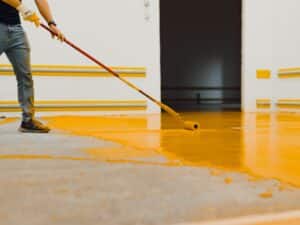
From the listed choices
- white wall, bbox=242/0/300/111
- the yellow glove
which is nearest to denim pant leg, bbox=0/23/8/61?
the yellow glove

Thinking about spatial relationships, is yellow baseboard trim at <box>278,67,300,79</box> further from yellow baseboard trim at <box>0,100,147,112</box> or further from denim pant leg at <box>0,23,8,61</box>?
denim pant leg at <box>0,23,8,61</box>

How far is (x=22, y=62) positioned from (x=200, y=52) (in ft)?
23.1

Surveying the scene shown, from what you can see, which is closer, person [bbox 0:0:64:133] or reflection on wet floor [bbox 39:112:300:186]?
reflection on wet floor [bbox 39:112:300:186]

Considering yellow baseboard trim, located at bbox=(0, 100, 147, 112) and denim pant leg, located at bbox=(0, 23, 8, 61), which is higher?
denim pant leg, located at bbox=(0, 23, 8, 61)

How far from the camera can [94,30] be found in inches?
190

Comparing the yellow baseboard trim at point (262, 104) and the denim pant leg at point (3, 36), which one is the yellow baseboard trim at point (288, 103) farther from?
the denim pant leg at point (3, 36)

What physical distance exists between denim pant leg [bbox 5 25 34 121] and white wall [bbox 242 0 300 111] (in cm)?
352

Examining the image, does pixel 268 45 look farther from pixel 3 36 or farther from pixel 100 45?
pixel 3 36

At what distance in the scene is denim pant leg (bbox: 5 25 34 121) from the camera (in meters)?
2.54

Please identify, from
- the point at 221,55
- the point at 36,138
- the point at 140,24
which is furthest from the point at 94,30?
the point at 221,55

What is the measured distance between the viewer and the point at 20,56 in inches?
101

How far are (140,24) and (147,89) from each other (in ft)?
2.56

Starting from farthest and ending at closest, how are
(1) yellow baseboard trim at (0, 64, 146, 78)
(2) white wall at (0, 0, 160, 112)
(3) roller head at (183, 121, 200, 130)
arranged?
(2) white wall at (0, 0, 160, 112) → (1) yellow baseboard trim at (0, 64, 146, 78) → (3) roller head at (183, 121, 200, 130)

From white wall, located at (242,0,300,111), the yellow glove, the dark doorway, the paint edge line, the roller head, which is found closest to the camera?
the paint edge line
